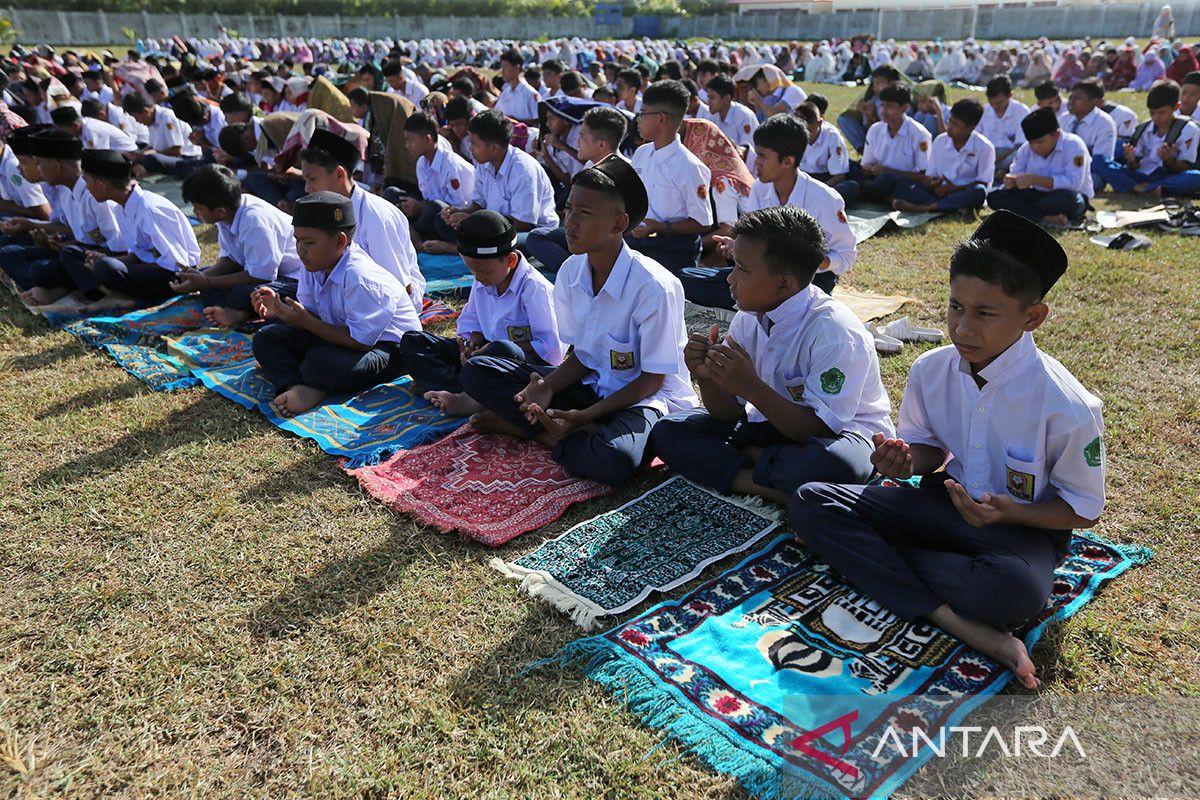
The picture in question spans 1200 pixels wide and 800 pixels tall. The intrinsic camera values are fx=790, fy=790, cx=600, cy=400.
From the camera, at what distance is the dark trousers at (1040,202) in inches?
296

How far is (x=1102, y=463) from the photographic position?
247 cm

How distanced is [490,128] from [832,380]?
4269mm

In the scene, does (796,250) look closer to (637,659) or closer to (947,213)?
(637,659)

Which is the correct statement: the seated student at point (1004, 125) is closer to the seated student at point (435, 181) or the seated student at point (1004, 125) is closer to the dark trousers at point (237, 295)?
the seated student at point (435, 181)

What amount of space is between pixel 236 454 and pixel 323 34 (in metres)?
56.4

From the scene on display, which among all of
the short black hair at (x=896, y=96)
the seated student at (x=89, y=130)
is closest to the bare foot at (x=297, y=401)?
the seated student at (x=89, y=130)

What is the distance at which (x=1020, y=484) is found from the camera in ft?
8.52

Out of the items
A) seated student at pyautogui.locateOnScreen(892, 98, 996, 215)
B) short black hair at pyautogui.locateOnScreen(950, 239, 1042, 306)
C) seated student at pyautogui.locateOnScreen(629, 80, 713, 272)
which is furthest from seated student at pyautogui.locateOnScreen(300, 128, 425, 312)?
seated student at pyautogui.locateOnScreen(892, 98, 996, 215)

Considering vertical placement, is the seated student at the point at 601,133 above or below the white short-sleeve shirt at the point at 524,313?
above

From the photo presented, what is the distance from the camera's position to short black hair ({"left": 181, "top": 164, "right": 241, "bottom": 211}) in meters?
5.23

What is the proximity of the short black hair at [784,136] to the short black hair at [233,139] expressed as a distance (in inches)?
289

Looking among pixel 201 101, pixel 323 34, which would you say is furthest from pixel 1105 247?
pixel 323 34

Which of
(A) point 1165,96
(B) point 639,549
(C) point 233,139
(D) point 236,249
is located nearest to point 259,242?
(D) point 236,249

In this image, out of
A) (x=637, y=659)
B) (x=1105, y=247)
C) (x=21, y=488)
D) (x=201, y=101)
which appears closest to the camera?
(x=637, y=659)
